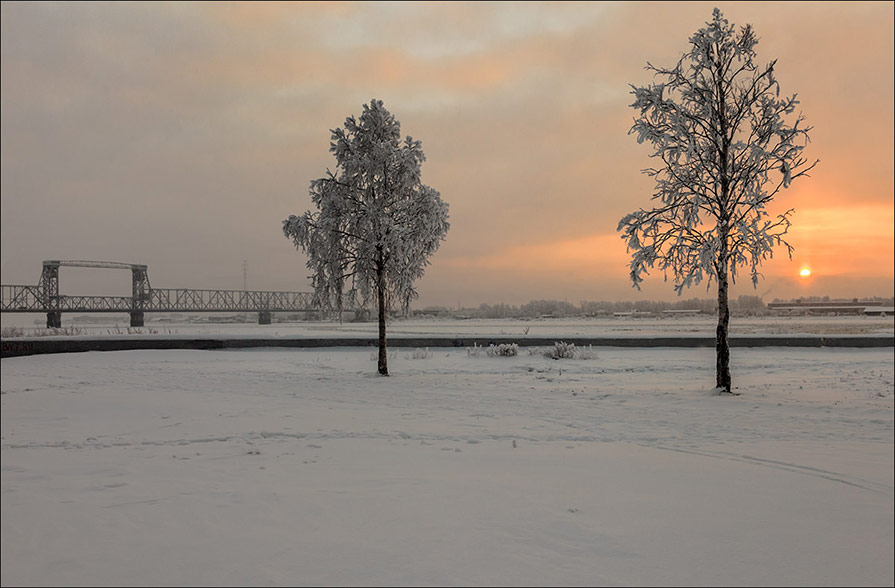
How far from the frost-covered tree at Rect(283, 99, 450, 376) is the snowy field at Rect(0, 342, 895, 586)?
260 inches

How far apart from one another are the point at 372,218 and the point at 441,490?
44.3 feet

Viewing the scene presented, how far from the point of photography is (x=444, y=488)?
6.75 metres

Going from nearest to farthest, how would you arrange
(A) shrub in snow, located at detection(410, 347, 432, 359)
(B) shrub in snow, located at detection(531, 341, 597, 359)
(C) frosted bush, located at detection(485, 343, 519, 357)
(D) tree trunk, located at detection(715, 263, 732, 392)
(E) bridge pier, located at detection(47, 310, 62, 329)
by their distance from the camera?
1. (D) tree trunk, located at detection(715, 263, 732, 392)
2. (B) shrub in snow, located at detection(531, 341, 597, 359)
3. (C) frosted bush, located at detection(485, 343, 519, 357)
4. (A) shrub in snow, located at detection(410, 347, 432, 359)
5. (E) bridge pier, located at detection(47, 310, 62, 329)

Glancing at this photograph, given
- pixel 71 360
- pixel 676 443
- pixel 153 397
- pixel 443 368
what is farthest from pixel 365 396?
pixel 71 360

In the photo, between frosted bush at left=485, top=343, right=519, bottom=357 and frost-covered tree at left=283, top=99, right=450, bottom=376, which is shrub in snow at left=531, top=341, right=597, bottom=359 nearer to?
frosted bush at left=485, top=343, right=519, bottom=357

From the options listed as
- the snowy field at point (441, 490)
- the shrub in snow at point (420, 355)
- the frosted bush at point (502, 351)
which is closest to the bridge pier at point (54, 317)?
the shrub in snow at point (420, 355)

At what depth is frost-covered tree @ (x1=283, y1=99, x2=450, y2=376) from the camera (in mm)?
19422

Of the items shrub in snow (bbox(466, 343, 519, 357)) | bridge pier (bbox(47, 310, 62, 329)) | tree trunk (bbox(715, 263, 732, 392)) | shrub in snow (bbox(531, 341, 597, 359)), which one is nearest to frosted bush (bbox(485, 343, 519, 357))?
shrub in snow (bbox(466, 343, 519, 357))

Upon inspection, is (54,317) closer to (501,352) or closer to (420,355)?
(420,355)

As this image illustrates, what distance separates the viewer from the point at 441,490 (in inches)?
263

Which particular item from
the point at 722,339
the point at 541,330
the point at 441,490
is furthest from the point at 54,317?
the point at 441,490

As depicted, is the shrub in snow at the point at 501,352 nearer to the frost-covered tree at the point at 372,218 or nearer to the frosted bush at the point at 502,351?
the frosted bush at the point at 502,351

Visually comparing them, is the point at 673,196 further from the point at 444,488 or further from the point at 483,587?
the point at 483,587

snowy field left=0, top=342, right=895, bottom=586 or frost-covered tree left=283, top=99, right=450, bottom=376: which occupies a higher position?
frost-covered tree left=283, top=99, right=450, bottom=376
